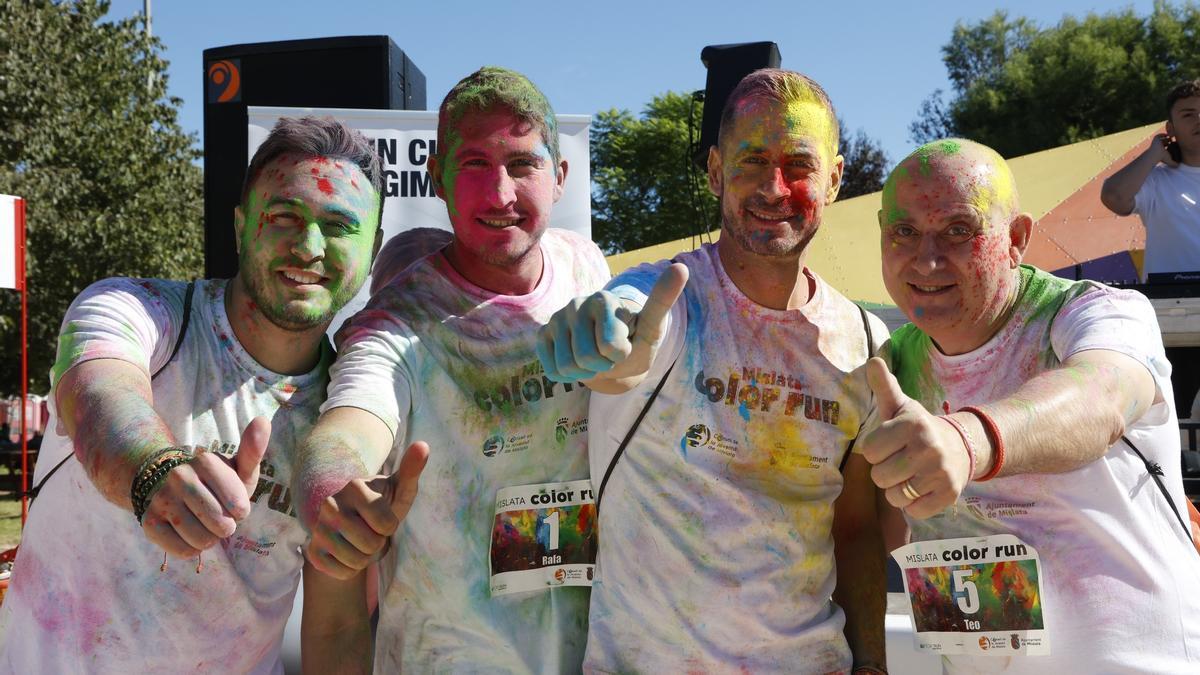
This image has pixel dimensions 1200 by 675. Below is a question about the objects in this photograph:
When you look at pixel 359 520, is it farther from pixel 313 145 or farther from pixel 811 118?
pixel 811 118

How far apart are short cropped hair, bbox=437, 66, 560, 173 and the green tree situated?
1215cm

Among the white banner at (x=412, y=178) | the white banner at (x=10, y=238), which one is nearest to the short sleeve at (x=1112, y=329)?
the white banner at (x=412, y=178)

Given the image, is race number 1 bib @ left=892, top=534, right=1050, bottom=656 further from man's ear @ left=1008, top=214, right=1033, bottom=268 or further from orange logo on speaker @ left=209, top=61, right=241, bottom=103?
orange logo on speaker @ left=209, top=61, right=241, bottom=103

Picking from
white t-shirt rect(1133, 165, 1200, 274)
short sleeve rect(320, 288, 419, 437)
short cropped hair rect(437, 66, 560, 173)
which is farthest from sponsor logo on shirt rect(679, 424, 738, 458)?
white t-shirt rect(1133, 165, 1200, 274)

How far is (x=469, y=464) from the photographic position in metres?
2.32

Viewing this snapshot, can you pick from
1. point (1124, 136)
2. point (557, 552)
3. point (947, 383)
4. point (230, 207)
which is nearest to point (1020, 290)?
point (947, 383)

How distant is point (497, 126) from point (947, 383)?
1155 millimetres

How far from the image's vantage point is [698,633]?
85.8 inches

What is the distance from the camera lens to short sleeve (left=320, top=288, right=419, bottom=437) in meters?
2.05

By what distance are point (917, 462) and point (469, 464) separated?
1074 mm

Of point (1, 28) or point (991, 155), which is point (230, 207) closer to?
point (991, 155)

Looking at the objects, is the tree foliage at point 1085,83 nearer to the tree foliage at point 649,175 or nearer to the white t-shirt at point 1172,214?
the tree foliage at point 649,175

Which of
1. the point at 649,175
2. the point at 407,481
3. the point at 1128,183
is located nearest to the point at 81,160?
the point at 1128,183

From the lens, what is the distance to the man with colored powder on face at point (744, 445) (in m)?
2.19
